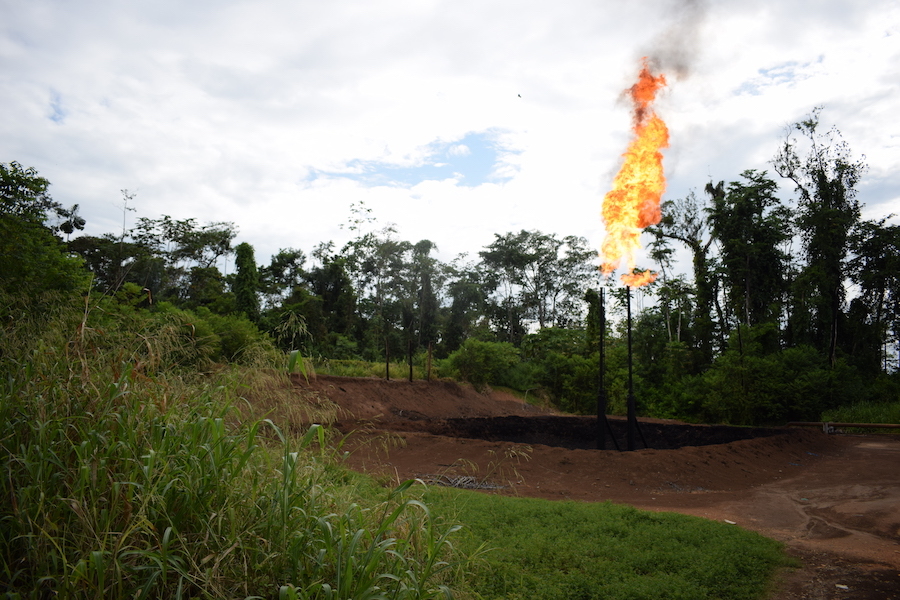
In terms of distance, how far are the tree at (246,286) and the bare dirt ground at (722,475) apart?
37.5ft

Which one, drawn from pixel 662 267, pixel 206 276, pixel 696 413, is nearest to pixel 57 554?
pixel 696 413

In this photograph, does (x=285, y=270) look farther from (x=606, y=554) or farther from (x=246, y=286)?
(x=606, y=554)

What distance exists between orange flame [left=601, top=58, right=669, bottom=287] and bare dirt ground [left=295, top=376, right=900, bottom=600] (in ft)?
12.0

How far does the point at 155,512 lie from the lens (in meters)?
2.45

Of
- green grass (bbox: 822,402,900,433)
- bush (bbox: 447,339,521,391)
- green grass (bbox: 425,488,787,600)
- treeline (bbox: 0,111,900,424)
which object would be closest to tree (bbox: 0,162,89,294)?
treeline (bbox: 0,111,900,424)

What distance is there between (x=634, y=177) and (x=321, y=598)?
948 centimetres

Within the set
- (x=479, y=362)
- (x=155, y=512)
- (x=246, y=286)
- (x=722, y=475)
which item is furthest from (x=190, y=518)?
(x=246, y=286)

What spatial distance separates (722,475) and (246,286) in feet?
62.9

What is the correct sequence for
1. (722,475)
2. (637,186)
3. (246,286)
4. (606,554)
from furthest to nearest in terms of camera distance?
(246,286)
(637,186)
(722,475)
(606,554)

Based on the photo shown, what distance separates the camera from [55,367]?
3.15 m

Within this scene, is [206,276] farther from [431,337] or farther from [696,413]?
[696,413]

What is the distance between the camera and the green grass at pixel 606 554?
3.60 m

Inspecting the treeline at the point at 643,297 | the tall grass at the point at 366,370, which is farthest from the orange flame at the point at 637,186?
the tall grass at the point at 366,370

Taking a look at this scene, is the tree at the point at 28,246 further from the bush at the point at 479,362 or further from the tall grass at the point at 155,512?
the bush at the point at 479,362
